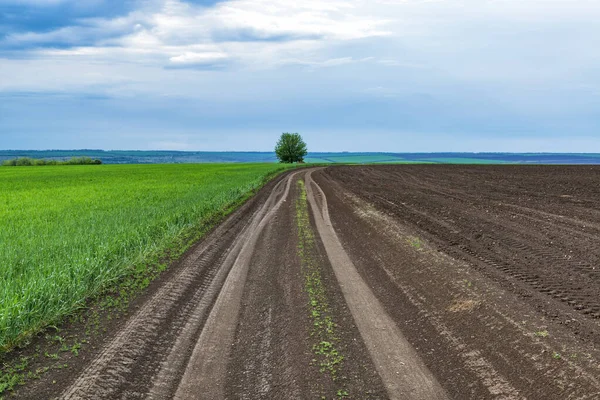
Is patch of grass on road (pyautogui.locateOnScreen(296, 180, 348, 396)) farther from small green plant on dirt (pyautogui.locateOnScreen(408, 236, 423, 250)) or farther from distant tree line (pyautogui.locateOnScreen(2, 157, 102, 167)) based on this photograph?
distant tree line (pyautogui.locateOnScreen(2, 157, 102, 167))

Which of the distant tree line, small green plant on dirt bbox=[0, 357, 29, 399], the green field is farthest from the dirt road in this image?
the distant tree line

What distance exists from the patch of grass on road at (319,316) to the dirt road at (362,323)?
0.02 meters

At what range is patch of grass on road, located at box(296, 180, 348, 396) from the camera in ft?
17.5

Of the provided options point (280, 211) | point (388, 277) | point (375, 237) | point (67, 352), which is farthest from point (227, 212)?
point (67, 352)

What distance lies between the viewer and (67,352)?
5.76 metres

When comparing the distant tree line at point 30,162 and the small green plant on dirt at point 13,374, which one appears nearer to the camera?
the small green plant on dirt at point 13,374

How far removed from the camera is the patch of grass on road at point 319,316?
5.34 meters

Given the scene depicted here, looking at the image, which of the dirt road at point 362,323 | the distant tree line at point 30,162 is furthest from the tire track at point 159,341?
the distant tree line at point 30,162

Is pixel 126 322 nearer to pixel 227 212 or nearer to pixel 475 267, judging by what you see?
pixel 475 267

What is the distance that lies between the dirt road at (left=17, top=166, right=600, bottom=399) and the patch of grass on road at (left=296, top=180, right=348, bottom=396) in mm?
24

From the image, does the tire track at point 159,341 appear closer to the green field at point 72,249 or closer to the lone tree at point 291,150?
the green field at point 72,249


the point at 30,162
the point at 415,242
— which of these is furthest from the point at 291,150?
the point at 415,242

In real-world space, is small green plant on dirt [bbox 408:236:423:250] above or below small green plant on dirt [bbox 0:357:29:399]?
above

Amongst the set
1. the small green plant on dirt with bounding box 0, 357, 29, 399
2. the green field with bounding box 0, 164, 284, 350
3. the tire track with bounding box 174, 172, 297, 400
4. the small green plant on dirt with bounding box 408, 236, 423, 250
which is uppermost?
the green field with bounding box 0, 164, 284, 350
